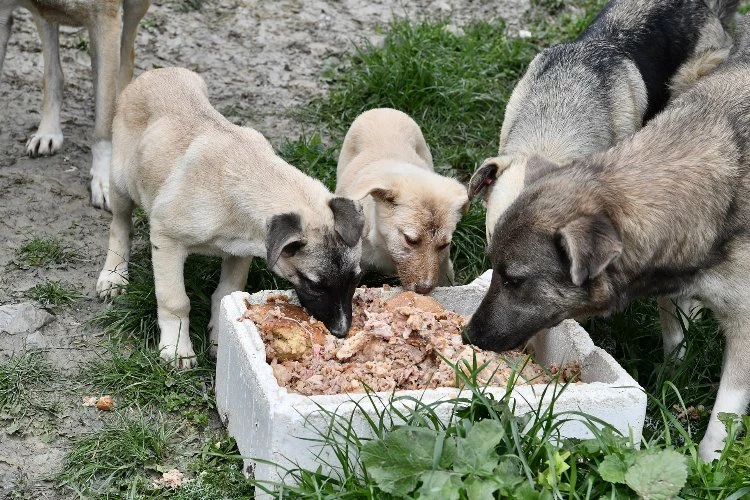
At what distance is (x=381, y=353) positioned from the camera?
5.05 m

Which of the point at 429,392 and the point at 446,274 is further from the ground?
the point at 429,392

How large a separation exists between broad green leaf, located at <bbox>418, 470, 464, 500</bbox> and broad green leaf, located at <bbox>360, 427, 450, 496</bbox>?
0.15 ft

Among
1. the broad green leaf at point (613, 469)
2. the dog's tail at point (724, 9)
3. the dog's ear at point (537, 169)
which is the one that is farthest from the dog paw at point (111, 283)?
the dog's tail at point (724, 9)

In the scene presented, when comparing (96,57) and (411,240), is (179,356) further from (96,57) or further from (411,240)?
(96,57)

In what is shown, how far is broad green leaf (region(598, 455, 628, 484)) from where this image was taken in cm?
395

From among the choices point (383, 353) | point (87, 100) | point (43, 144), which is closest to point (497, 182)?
point (383, 353)

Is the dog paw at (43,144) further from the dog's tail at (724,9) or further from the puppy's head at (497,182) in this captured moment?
the dog's tail at (724,9)

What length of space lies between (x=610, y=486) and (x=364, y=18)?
6621 mm

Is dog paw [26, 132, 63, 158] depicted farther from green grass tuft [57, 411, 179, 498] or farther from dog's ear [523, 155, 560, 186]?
dog's ear [523, 155, 560, 186]

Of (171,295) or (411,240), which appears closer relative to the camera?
(171,295)

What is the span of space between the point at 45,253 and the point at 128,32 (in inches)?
76.2

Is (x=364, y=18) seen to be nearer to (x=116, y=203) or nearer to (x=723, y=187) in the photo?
(x=116, y=203)

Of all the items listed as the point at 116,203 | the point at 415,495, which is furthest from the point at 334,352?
the point at 116,203

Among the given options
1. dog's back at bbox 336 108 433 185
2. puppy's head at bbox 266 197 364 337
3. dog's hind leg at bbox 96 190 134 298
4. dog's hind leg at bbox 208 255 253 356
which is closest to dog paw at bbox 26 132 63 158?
dog's hind leg at bbox 96 190 134 298
